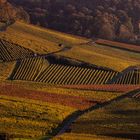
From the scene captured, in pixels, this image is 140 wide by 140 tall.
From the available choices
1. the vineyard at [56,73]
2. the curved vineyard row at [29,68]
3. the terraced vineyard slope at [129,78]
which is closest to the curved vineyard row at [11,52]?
the curved vineyard row at [29,68]

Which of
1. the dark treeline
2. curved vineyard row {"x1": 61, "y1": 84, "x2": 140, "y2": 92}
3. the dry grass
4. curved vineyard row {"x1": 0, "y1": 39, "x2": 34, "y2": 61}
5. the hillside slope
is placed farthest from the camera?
the dark treeline

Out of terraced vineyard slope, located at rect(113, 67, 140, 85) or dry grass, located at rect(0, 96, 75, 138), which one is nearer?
dry grass, located at rect(0, 96, 75, 138)

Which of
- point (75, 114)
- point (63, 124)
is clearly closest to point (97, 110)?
point (75, 114)

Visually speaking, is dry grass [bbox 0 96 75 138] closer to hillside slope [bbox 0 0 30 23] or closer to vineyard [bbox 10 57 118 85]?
vineyard [bbox 10 57 118 85]

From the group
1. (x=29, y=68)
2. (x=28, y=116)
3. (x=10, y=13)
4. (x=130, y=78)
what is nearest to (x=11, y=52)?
(x=29, y=68)

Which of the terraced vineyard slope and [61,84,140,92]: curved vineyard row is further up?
[61,84,140,92]: curved vineyard row

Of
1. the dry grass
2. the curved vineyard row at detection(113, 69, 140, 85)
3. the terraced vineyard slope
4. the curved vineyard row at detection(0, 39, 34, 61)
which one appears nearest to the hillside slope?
the curved vineyard row at detection(0, 39, 34, 61)

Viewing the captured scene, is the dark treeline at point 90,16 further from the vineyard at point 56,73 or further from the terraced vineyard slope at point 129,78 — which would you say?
the vineyard at point 56,73
